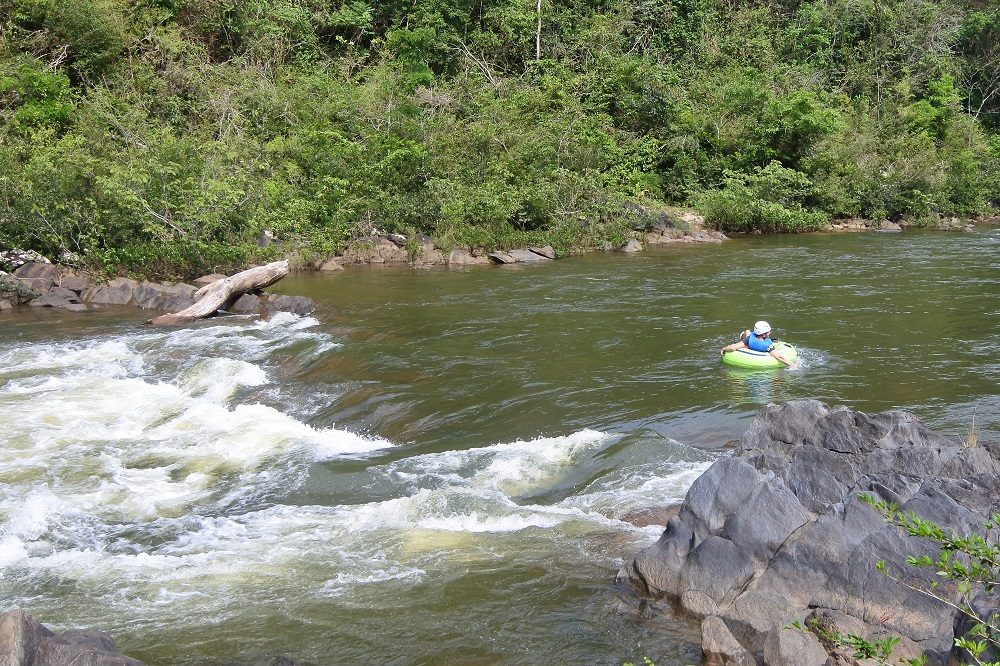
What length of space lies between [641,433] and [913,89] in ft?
113

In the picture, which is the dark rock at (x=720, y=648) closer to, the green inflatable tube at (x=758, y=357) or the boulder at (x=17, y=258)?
the green inflatable tube at (x=758, y=357)

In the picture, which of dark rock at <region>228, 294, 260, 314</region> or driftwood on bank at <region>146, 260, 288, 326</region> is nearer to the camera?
driftwood on bank at <region>146, 260, 288, 326</region>

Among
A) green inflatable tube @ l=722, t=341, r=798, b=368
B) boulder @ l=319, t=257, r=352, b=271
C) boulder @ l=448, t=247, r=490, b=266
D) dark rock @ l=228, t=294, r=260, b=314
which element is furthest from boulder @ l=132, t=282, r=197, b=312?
green inflatable tube @ l=722, t=341, r=798, b=368

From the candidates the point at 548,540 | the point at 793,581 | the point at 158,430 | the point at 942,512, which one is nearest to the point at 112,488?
the point at 158,430

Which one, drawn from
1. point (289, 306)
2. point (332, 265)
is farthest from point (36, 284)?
point (332, 265)

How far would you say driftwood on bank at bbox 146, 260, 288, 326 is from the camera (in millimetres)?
18000

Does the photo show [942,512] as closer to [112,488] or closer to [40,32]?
[112,488]

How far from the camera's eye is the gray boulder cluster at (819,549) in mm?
5770

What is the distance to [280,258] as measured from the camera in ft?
77.3

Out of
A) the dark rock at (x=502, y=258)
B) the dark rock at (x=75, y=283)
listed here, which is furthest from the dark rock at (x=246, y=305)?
the dark rock at (x=502, y=258)

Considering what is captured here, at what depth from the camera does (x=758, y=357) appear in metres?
13.0

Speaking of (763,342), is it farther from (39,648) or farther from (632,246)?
(632,246)

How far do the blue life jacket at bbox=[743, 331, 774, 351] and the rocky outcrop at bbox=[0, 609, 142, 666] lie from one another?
31.9 feet

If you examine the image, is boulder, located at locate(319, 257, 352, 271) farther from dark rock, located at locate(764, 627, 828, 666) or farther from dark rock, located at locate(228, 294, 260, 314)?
dark rock, located at locate(764, 627, 828, 666)
